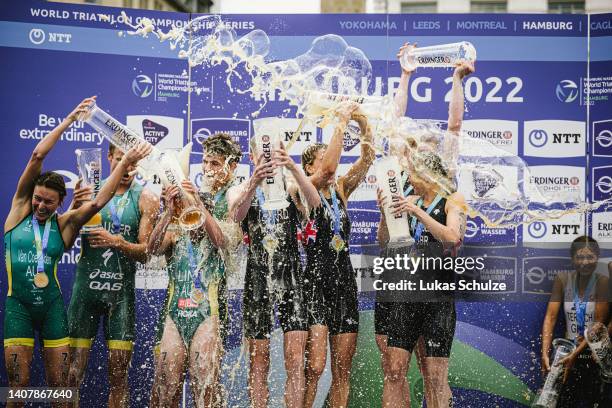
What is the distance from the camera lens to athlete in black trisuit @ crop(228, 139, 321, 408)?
16.7 ft

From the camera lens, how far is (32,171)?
5211 millimetres

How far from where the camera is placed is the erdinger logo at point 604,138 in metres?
5.18

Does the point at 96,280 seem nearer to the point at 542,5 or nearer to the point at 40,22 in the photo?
the point at 40,22

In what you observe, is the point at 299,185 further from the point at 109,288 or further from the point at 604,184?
the point at 604,184

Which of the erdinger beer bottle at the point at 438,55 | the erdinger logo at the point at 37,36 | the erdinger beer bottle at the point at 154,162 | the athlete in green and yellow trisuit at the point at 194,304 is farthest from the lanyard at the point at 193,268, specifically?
the erdinger beer bottle at the point at 438,55

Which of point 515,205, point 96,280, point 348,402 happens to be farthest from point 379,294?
point 96,280

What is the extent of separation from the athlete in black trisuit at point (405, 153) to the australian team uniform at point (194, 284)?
1.08 m

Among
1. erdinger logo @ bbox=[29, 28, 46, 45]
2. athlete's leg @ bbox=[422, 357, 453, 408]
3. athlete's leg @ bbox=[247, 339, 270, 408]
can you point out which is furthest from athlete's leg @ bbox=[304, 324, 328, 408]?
erdinger logo @ bbox=[29, 28, 46, 45]

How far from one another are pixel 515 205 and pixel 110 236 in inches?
112

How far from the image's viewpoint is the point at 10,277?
513 centimetres

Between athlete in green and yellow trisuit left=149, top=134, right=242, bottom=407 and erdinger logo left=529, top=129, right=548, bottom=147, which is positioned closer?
athlete in green and yellow trisuit left=149, top=134, right=242, bottom=407

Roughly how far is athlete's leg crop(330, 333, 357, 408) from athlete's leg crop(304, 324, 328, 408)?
8cm

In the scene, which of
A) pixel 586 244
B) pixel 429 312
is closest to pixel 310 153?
pixel 429 312

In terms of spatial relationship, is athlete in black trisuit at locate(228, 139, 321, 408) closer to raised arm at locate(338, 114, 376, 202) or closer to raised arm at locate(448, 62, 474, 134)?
raised arm at locate(338, 114, 376, 202)
